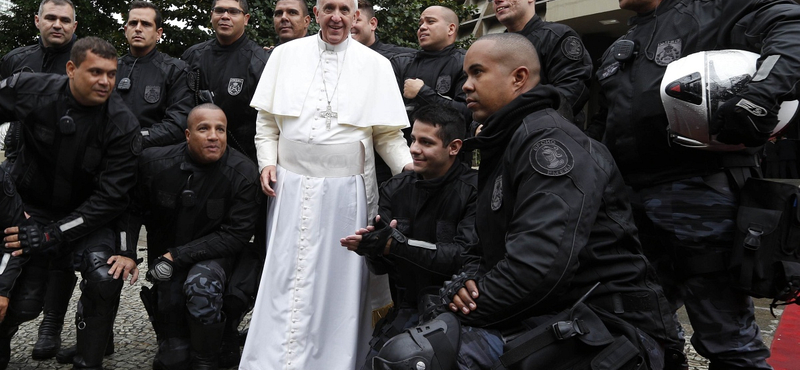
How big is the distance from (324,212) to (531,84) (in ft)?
5.70

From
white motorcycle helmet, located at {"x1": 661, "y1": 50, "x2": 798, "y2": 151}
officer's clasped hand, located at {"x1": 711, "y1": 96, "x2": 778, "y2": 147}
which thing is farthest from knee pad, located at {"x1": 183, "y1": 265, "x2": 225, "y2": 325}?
officer's clasped hand, located at {"x1": 711, "y1": 96, "x2": 778, "y2": 147}

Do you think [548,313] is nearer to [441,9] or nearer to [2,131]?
[441,9]

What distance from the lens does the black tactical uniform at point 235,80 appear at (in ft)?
16.3

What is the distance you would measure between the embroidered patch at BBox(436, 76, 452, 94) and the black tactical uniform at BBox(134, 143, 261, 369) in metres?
1.34

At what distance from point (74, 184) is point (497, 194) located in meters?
2.71

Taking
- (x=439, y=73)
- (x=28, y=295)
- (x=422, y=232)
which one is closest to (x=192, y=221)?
(x=28, y=295)

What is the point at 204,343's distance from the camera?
13.1 ft

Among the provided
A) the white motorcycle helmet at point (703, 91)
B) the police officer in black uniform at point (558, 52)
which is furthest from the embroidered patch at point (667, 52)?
the police officer in black uniform at point (558, 52)

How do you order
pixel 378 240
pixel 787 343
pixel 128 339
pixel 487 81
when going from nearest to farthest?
1. pixel 487 81
2. pixel 378 240
3. pixel 787 343
4. pixel 128 339

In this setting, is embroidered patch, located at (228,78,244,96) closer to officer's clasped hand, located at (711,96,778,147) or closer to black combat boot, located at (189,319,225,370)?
black combat boot, located at (189,319,225,370)

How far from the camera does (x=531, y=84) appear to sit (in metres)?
2.70

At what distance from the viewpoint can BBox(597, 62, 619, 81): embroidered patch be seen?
3237mm

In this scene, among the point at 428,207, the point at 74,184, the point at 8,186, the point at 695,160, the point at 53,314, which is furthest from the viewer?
the point at 53,314

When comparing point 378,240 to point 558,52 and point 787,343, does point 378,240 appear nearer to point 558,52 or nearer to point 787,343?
point 558,52
